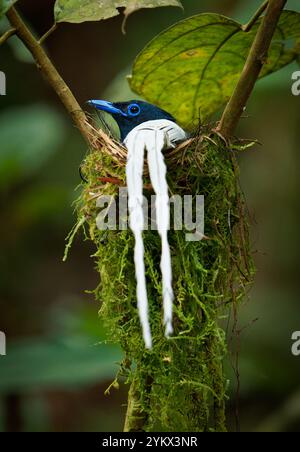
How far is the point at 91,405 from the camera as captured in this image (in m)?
5.41

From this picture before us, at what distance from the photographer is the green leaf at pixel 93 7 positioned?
88.1 inches

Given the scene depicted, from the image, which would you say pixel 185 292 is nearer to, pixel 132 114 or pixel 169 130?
pixel 169 130

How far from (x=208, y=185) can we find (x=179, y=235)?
19 centimetres

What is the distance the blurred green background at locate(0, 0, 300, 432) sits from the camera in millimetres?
2992

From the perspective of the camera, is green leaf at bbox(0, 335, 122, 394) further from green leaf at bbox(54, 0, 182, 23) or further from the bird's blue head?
green leaf at bbox(54, 0, 182, 23)

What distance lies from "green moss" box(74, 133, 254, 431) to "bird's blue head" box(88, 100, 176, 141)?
1.84ft

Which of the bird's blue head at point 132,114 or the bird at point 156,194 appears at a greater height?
the bird's blue head at point 132,114

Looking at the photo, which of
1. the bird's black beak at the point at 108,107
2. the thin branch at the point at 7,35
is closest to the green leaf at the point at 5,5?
the thin branch at the point at 7,35

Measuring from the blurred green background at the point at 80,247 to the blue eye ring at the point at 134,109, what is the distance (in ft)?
0.16

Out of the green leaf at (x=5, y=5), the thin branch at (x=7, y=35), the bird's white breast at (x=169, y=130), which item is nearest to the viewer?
the green leaf at (x=5, y=5)

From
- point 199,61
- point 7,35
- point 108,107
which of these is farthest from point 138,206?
point 108,107

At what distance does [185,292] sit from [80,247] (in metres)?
3.92

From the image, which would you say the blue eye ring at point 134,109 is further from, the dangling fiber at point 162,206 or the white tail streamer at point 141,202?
the dangling fiber at point 162,206

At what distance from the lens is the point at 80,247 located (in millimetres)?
6074
